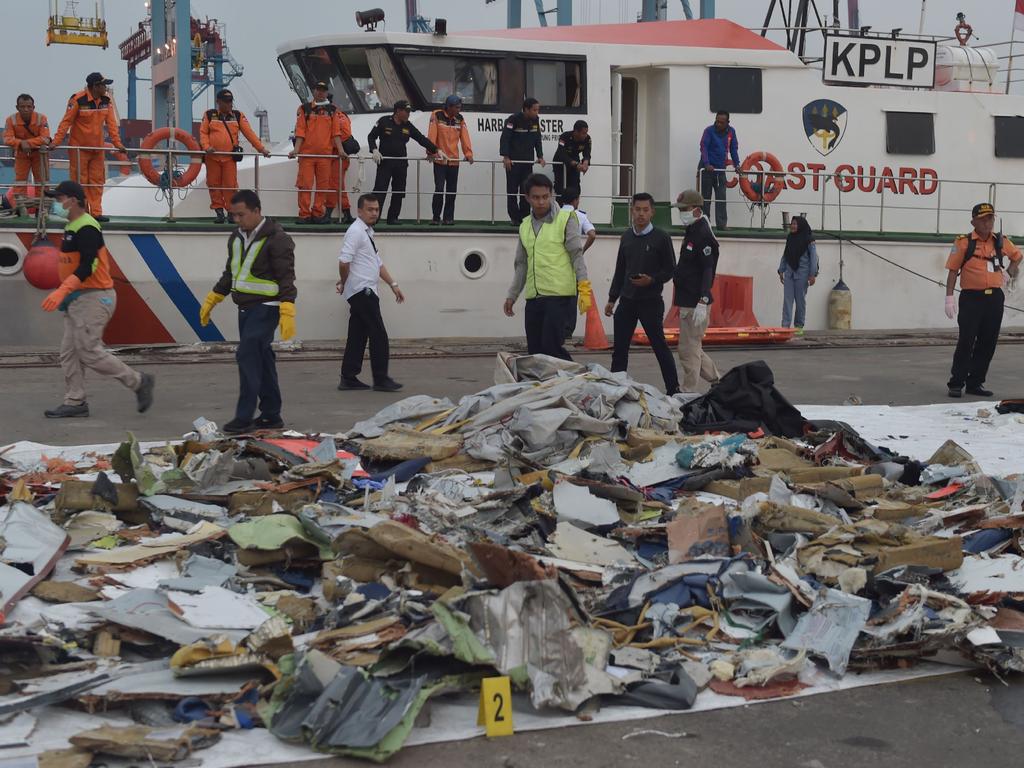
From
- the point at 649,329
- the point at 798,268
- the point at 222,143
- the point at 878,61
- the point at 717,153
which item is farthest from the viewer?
the point at 878,61

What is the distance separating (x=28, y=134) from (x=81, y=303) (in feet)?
17.0

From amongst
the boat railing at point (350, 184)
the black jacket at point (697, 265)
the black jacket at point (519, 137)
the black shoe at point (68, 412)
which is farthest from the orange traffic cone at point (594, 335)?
the black shoe at point (68, 412)

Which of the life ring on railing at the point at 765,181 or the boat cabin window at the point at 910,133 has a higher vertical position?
the boat cabin window at the point at 910,133

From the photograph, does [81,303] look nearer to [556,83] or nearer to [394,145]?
[394,145]

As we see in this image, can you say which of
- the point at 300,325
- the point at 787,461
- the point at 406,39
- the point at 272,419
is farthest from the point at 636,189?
the point at 787,461

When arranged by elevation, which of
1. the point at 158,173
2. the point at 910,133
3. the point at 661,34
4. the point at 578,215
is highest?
the point at 661,34

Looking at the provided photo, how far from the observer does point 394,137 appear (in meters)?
13.9

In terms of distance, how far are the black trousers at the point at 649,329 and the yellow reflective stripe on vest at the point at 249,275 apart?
2992mm

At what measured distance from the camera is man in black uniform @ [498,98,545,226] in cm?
1421

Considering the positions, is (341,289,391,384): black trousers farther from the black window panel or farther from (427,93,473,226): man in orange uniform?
the black window panel

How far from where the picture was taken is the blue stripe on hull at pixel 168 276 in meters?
13.4

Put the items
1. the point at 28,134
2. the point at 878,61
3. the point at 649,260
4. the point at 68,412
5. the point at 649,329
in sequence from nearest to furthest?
the point at 68,412
the point at 649,260
the point at 649,329
the point at 28,134
the point at 878,61

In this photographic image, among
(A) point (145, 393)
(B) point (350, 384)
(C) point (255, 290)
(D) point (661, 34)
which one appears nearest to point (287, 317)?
(C) point (255, 290)

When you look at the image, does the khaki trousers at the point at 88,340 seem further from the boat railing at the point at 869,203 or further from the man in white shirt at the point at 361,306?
the boat railing at the point at 869,203
